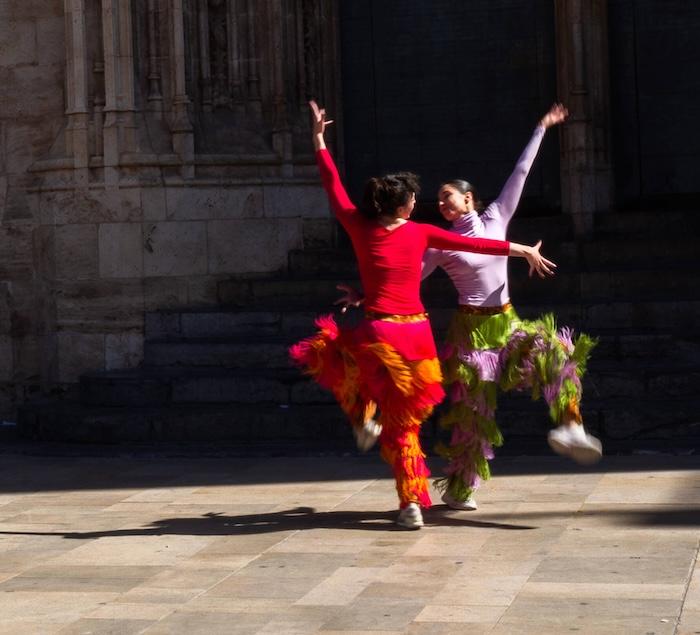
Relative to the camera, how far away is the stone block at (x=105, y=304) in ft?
43.5

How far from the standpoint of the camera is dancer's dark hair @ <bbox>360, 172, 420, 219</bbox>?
783 cm

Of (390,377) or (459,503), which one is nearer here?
(390,377)

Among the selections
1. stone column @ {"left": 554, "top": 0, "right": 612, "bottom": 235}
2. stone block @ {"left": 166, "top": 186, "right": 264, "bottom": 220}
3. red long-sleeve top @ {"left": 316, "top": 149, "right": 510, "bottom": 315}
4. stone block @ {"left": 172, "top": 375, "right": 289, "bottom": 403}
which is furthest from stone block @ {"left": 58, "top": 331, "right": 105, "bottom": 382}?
red long-sleeve top @ {"left": 316, "top": 149, "right": 510, "bottom": 315}

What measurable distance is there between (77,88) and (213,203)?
4.87ft

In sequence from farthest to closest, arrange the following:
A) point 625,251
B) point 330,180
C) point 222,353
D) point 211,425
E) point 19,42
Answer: point 19,42, point 625,251, point 222,353, point 211,425, point 330,180

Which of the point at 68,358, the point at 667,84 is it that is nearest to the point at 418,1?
the point at 667,84

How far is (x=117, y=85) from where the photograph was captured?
43.1ft

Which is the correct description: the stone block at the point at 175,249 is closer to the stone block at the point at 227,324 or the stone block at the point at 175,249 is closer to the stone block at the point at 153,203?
the stone block at the point at 153,203

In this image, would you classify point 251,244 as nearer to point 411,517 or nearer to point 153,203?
point 153,203

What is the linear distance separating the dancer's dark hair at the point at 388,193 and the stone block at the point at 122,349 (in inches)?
222

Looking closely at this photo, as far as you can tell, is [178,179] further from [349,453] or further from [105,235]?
[349,453]

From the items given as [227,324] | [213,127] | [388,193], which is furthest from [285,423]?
[388,193]

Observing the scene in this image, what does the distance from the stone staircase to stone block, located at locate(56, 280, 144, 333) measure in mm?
212

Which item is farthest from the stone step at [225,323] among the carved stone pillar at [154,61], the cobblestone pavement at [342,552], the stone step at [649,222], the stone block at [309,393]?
the stone step at [649,222]
